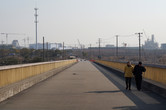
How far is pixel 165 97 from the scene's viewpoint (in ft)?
47.6

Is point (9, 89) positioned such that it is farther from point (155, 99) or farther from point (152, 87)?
point (152, 87)

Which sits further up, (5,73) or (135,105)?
(5,73)

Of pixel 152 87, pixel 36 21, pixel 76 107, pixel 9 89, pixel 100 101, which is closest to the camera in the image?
pixel 76 107

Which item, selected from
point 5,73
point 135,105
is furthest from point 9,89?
point 135,105

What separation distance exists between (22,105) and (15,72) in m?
5.72

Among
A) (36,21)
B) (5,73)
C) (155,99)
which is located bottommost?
(155,99)

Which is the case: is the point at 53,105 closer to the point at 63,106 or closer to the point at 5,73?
the point at 63,106

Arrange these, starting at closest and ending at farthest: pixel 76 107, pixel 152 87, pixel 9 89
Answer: pixel 76 107 → pixel 9 89 → pixel 152 87

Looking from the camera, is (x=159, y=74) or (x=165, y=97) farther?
(x=159, y=74)

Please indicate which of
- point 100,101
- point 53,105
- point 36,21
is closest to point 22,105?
point 53,105

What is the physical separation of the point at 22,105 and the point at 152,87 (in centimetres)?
809

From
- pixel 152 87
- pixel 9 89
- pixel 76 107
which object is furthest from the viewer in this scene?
pixel 152 87

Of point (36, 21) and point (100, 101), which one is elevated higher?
point (36, 21)

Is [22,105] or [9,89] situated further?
Answer: [9,89]
